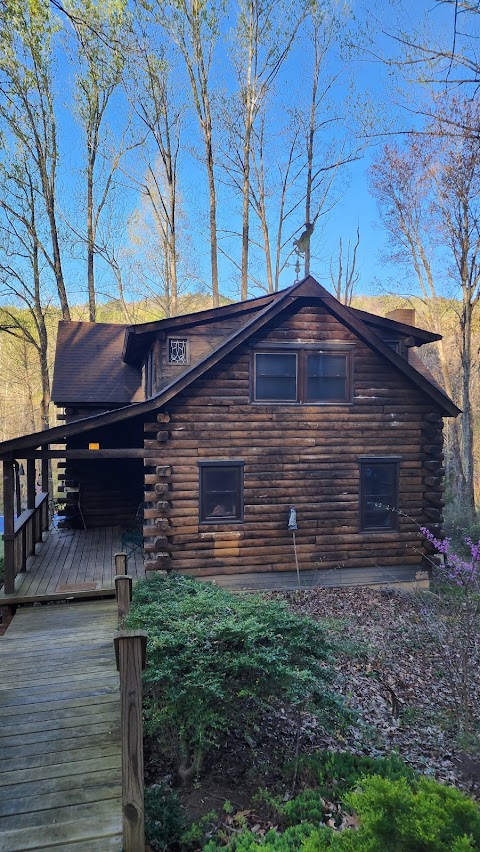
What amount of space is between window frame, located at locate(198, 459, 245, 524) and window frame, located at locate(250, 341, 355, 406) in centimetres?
145

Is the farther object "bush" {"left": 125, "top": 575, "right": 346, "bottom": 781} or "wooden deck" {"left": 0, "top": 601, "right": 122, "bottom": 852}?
"bush" {"left": 125, "top": 575, "right": 346, "bottom": 781}

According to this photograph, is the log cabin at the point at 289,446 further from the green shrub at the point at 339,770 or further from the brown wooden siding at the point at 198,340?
the green shrub at the point at 339,770

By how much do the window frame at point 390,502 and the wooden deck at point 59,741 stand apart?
20.3ft

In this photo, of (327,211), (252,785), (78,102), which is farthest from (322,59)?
(252,785)

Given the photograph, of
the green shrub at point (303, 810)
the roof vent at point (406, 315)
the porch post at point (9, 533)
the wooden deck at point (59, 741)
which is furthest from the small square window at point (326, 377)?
the green shrub at point (303, 810)

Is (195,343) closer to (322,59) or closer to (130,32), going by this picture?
(130,32)

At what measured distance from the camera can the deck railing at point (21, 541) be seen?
832 centimetres

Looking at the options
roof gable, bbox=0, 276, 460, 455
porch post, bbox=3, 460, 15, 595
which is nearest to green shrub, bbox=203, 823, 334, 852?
porch post, bbox=3, 460, 15, 595

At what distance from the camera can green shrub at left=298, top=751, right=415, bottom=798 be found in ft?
14.3

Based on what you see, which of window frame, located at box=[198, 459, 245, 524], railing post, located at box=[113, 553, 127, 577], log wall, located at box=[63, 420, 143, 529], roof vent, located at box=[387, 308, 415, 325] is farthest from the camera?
roof vent, located at box=[387, 308, 415, 325]

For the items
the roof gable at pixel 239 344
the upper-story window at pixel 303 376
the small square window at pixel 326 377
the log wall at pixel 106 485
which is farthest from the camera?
the log wall at pixel 106 485

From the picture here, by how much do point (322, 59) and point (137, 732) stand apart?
27.2 m

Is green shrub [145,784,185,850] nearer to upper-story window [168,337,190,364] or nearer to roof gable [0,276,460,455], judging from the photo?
roof gable [0,276,460,455]

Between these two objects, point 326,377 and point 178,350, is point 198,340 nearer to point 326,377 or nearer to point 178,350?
point 178,350
